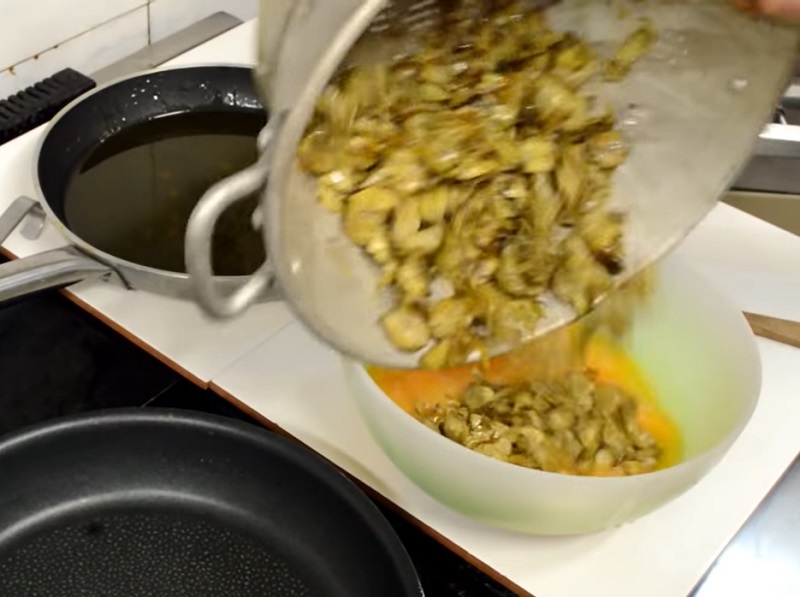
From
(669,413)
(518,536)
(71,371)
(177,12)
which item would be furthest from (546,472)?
(177,12)

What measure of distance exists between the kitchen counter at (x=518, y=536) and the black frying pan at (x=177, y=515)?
57mm

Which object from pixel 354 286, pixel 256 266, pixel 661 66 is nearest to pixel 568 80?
pixel 661 66

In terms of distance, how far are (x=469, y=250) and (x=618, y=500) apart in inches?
6.7

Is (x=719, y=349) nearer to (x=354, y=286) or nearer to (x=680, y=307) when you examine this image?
(x=680, y=307)

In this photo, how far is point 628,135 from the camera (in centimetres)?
62

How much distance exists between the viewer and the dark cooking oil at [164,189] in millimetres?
781

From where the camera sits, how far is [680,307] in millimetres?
726

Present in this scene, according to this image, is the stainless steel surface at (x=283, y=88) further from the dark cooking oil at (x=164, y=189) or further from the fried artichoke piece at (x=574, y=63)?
the dark cooking oil at (x=164, y=189)

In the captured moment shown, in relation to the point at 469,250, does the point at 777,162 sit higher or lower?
lower

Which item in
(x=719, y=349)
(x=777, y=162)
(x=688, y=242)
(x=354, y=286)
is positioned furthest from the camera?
(x=777, y=162)

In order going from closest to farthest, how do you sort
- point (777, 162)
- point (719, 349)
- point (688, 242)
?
point (719, 349) → point (688, 242) → point (777, 162)

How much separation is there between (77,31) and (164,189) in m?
0.23

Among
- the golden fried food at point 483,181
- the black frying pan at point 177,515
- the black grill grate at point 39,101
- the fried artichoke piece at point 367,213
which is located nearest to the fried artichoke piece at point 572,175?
the golden fried food at point 483,181

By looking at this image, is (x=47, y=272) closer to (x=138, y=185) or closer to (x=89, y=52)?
(x=138, y=185)
